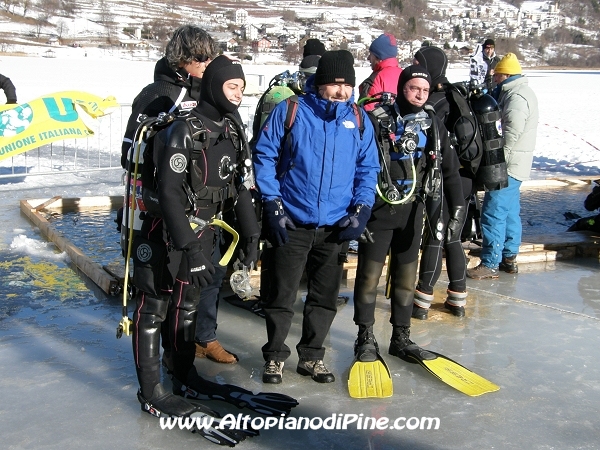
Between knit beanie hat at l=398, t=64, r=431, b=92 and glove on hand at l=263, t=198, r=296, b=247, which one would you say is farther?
knit beanie hat at l=398, t=64, r=431, b=92

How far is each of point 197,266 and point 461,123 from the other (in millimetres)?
2431

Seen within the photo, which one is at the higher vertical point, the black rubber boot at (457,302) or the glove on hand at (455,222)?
the glove on hand at (455,222)

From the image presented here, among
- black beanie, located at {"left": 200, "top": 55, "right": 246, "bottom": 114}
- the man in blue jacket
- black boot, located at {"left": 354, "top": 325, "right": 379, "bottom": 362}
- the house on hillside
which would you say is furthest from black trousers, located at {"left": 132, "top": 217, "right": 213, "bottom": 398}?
the house on hillside

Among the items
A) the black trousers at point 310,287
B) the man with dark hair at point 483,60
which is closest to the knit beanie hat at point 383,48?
the black trousers at point 310,287

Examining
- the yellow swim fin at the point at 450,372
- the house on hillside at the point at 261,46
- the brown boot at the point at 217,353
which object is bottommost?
the brown boot at the point at 217,353

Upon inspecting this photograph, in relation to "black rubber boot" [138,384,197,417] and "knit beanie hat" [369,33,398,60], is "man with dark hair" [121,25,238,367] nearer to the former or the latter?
"black rubber boot" [138,384,197,417]

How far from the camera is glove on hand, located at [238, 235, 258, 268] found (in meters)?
3.72

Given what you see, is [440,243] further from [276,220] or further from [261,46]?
[261,46]

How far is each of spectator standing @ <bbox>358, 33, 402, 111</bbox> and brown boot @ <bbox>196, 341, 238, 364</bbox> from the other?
103 inches

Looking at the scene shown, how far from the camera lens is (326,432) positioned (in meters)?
3.48

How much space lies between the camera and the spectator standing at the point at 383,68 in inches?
235

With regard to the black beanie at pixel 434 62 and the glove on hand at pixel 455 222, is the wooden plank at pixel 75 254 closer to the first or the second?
the glove on hand at pixel 455 222

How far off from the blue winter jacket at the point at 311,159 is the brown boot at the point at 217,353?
3.22ft

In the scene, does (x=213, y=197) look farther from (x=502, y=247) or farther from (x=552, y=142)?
(x=552, y=142)
